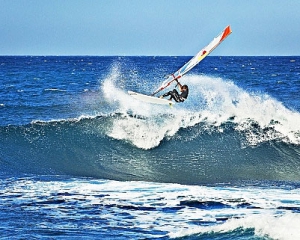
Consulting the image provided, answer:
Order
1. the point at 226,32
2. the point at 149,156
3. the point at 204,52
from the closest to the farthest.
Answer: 1. the point at 226,32
2. the point at 204,52
3. the point at 149,156

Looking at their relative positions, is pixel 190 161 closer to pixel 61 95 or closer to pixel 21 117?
pixel 21 117

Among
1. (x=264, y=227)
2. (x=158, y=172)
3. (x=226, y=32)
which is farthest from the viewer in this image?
(x=226, y=32)

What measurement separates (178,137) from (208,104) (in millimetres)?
4723

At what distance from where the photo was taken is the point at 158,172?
14.1 metres

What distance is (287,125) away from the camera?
17.6 metres

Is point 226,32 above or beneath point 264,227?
above

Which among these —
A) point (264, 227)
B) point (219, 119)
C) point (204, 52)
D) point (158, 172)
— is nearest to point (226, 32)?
point (204, 52)

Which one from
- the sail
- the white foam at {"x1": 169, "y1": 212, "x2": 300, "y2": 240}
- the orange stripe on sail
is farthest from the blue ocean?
the orange stripe on sail

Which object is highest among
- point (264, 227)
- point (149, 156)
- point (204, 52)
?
point (204, 52)

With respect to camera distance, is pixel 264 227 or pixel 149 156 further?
pixel 149 156

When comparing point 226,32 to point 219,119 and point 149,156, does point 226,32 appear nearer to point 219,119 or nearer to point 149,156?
Result: point 149,156

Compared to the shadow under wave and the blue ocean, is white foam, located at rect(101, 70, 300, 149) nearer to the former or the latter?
the blue ocean

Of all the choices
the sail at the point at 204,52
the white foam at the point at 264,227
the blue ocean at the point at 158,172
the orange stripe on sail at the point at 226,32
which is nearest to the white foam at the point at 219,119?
the blue ocean at the point at 158,172

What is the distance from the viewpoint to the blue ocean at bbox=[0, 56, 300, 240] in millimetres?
9102
